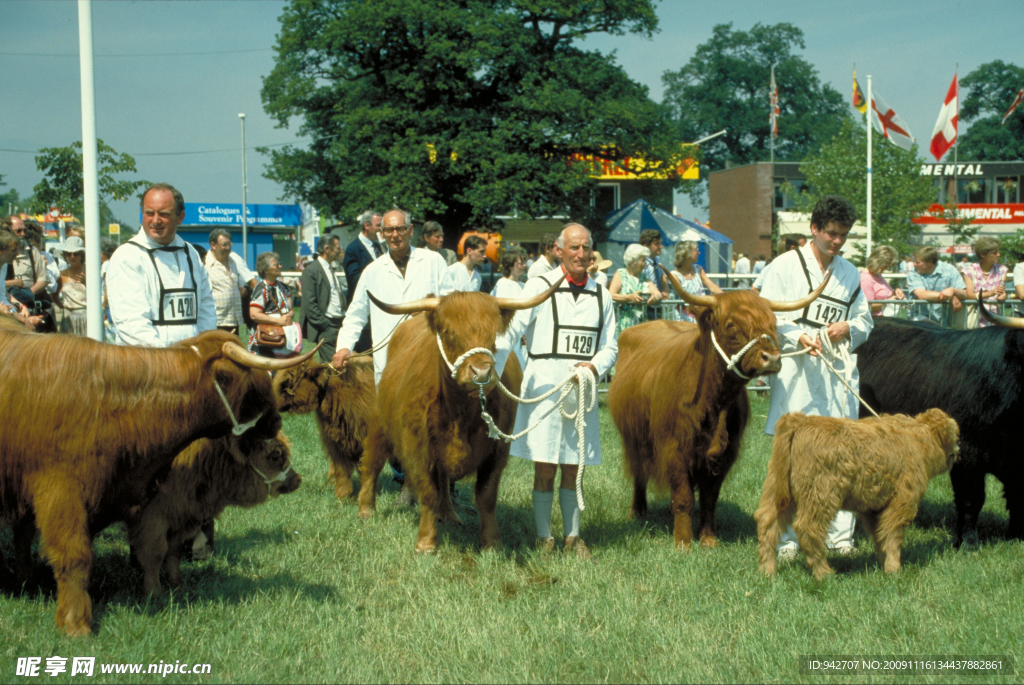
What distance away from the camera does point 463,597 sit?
14.4 feet

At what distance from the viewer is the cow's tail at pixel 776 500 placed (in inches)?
180

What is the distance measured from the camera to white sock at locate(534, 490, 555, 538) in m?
5.25

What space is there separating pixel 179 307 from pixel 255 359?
Answer: 127cm

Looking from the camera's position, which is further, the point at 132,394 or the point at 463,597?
the point at 463,597

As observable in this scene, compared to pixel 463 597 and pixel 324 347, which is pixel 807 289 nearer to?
pixel 463 597

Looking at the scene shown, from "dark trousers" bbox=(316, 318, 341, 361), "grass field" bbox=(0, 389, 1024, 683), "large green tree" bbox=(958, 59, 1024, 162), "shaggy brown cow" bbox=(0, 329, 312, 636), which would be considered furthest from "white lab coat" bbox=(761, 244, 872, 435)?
"large green tree" bbox=(958, 59, 1024, 162)

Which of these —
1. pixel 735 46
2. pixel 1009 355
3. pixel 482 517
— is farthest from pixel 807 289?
pixel 735 46

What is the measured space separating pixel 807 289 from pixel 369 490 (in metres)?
3.55

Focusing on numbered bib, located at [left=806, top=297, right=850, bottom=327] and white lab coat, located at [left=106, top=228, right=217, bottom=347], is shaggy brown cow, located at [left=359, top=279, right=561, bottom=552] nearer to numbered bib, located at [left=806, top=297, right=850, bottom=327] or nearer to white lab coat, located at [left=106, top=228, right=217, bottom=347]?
white lab coat, located at [left=106, top=228, right=217, bottom=347]

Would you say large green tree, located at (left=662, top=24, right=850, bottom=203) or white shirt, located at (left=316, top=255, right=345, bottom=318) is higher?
large green tree, located at (left=662, top=24, right=850, bottom=203)

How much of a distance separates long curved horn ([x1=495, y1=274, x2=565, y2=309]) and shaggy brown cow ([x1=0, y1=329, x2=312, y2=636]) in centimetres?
151

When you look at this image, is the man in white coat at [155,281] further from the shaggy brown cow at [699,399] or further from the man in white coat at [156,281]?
the shaggy brown cow at [699,399]

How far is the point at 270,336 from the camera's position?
26.8 ft
